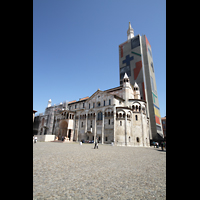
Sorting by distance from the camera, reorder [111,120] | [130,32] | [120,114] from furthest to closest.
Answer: [130,32]
[111,120]
[120,114]

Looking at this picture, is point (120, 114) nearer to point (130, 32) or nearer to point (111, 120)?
point (111, 120)

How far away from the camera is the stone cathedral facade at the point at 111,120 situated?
33219 millimetres

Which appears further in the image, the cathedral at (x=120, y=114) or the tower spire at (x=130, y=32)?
the tower spire at (x=130, y=32)

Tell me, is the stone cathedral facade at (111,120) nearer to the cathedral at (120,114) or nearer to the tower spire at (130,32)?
the cathedral at (120,114)

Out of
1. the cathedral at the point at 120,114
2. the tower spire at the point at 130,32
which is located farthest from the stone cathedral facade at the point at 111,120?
the tower spire at the point at 130,32

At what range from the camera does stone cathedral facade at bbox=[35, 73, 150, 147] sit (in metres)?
33.2

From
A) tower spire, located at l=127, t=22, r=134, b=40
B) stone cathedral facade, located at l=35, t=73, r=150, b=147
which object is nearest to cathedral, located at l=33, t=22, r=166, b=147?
stone cathedral facade, located at l=35, t=73, r=150, b=147

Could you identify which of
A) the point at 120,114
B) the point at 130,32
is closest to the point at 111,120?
the point at 120,114

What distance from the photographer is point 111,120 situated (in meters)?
34.9

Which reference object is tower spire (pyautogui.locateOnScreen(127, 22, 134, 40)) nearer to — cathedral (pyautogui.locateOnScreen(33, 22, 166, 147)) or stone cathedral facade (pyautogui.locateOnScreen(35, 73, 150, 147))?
cathedral (pyautogui.locateOnScreen(33, 22, 166, 147))
